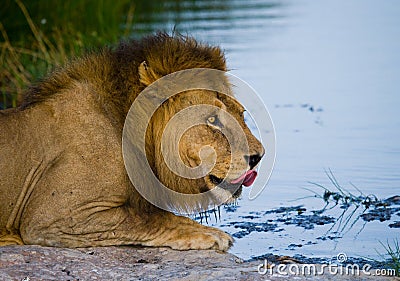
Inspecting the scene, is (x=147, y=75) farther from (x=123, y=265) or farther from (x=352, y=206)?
(x=352, y=206)

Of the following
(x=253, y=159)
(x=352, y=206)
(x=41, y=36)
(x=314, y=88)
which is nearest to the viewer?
(x=253, y=159)

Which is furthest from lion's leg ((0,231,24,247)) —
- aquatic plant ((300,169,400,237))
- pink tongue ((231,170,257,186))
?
aquatic plant ((300,169,400,237))

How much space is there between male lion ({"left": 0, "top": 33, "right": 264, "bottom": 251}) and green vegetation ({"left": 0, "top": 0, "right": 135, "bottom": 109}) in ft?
12.9

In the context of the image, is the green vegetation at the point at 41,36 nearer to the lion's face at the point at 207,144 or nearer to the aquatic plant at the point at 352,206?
the aquatic plant at the point at 352,206

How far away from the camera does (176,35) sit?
594 cm

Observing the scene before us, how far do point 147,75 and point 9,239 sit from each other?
4.29ft

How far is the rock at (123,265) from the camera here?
16.0 feet

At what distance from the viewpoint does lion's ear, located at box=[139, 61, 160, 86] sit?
5660 millimetres

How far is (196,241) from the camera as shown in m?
5.58

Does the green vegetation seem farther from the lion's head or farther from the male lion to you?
the lion's head

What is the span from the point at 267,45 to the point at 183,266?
9845mm

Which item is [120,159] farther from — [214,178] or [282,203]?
[282,203]

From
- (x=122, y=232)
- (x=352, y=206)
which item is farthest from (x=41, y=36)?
(x=122, y=232)
